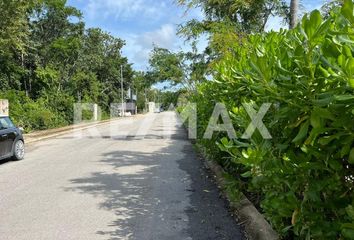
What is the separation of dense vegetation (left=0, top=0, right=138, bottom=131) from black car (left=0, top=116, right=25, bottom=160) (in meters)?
10.2

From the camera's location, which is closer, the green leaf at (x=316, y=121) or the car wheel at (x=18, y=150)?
the green leaf at (x=316, y=121)

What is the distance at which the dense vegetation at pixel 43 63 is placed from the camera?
22031 mm

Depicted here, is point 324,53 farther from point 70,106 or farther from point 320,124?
point 70,106

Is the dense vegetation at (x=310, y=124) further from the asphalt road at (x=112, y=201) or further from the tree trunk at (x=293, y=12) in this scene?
the tree trunk at (x=293, y=12)

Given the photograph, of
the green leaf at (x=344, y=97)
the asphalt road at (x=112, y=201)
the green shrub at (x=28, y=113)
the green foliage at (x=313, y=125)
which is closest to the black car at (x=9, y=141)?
the asphalt road at (x=112, y=201)

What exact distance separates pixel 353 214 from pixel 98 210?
4.95 metres

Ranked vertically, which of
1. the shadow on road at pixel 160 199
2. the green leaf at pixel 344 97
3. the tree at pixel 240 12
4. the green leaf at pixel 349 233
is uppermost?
the tree at pixel 240 12

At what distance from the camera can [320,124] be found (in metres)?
2.09

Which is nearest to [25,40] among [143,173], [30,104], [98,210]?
[30,104]

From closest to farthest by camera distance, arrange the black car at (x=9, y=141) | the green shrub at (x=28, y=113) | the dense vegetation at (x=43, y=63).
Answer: the black car at (x=9, y=141)
the dense vegetation at (x=43, y=63)
the green shrub at (x=28, y=113)

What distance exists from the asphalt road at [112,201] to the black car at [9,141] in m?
0.37

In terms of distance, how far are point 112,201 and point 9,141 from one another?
6.23 metres

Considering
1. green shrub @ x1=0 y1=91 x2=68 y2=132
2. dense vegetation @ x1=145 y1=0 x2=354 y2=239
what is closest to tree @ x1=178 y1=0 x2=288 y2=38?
dense vegetation @ x1=145 y1=0 x2=354 y2=239

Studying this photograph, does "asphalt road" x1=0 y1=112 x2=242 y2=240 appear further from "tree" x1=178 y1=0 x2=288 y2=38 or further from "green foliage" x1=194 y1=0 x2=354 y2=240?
"tree" x1=178 y1=0 x2=288 y2=38
